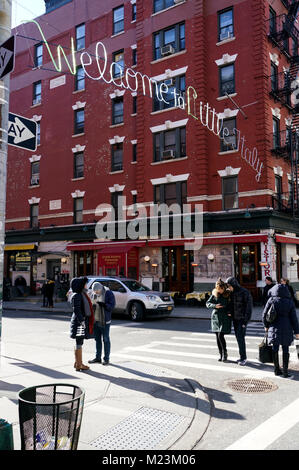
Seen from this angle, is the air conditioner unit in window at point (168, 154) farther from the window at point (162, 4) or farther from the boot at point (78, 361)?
the boot at point (78, 361)

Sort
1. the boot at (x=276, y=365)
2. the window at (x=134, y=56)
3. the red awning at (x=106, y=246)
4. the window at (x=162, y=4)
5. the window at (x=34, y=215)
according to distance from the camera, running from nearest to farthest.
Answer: the boot at (x=276, y=365) → the red awning at (x=106, y=246) → the window at (x=162, y=4) → the window at (x=134, y=56) → the window at (x=34, y=215)

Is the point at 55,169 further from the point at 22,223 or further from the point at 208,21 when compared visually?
the point at 208,21

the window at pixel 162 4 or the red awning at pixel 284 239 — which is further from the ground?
the window at pixel 162 4

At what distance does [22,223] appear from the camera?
32.3 metres

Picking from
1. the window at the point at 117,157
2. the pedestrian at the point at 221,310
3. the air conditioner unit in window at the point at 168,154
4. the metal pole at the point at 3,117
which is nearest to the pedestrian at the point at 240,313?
the pedestrian at the point at 221,310

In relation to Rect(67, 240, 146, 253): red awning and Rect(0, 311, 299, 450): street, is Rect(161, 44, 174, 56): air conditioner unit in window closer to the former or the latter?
Rect(67, 240, 146, 253): red awning

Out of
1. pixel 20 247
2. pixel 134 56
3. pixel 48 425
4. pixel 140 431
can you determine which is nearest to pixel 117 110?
pixel 134 56

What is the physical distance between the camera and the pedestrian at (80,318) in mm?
7809

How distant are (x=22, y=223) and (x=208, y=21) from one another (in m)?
20.5

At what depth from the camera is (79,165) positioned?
29422 millimetres

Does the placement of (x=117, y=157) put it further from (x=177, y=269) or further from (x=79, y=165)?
(x=177, y=269)

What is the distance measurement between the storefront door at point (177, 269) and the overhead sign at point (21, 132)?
1876 centimetres

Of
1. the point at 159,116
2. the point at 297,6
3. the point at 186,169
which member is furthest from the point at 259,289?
the point at 297,6
